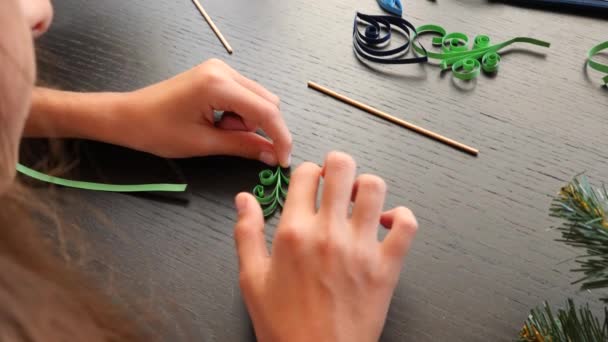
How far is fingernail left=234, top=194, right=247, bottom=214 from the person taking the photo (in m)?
0.55

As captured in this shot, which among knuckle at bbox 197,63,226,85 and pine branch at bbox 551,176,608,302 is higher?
pine branch at bbox 551,176,608,302

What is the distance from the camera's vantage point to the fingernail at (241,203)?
547 millimetres

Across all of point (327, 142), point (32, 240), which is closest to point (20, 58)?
point (32, 240)

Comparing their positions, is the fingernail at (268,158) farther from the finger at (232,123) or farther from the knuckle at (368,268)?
the knuckle at (368,268)

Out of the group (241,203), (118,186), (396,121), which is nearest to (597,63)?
(396,121)

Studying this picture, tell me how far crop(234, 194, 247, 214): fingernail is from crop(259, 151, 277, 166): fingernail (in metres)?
0.07

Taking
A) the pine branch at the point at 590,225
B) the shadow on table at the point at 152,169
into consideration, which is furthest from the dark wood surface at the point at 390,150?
the pine branch at the point at 590,225

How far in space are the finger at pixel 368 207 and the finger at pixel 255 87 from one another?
0.60ft

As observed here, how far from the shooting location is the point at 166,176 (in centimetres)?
61

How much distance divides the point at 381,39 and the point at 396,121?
0.13m

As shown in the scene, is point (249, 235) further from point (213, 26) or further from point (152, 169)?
point (213, 26)

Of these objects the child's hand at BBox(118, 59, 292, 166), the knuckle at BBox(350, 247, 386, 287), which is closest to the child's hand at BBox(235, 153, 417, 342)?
the knuckle at BBox(350, 247, 386, 287)

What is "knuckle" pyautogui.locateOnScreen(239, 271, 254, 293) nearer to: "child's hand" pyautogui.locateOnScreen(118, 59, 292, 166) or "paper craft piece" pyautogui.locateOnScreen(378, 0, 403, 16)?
"child's hand" pyautogui.locateOnScreen(118, 59, 292, 166)

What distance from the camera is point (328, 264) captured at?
1.61ft
